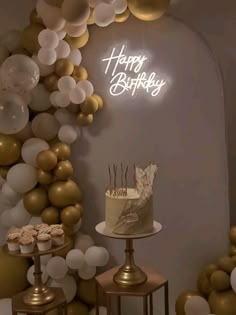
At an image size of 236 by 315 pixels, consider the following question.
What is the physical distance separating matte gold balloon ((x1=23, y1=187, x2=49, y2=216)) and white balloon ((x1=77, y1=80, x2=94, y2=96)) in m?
0.59

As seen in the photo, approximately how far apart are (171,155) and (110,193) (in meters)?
0.72

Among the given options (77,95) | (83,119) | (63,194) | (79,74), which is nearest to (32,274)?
(63,194)

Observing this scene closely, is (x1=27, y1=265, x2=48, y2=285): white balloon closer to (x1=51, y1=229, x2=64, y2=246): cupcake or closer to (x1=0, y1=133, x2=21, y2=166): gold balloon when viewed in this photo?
(x1=51, y1=229, x2=64, y2=246): cupcake

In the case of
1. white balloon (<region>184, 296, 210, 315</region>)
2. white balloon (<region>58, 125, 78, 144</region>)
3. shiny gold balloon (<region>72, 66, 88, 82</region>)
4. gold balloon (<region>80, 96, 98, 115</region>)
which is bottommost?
white balloon (<region>184, 296, 210, 315</region>)

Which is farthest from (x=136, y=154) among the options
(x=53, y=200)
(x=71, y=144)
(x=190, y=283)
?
(x=190, y=283)

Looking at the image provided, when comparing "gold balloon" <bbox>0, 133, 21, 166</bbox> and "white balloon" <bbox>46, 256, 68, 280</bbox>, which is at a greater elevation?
"gold balloon" <bbox>0, 133, 21, 166</bbox>

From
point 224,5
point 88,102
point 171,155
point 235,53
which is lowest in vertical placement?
point 171,155

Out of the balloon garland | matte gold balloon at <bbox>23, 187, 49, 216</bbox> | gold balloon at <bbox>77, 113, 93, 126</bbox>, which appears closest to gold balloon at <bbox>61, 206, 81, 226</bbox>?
the balloon garland

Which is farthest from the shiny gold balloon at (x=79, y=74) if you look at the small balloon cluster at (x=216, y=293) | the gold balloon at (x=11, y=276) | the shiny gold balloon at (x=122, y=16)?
the small balloon cluster at (x=216, y=293)

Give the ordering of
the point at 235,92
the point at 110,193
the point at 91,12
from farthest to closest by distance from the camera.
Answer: the point at 235,92
the point at 91,12
the point at 110,193

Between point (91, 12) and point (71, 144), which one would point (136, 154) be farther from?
point (91, 12)

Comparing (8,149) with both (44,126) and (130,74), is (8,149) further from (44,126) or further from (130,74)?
(130,74)

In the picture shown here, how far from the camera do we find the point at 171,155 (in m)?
2.89

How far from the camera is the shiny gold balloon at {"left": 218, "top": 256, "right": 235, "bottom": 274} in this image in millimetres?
2617
